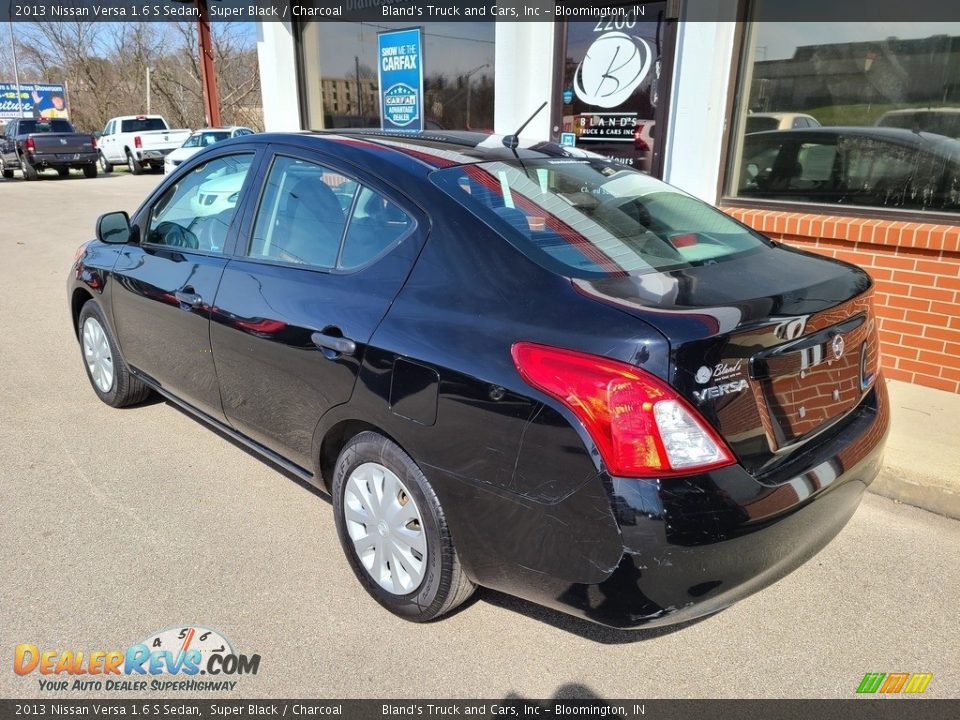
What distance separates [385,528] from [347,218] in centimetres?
115

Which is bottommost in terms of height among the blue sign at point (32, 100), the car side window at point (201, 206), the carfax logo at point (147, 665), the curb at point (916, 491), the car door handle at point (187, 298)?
the carfax logo at point (147, 665)

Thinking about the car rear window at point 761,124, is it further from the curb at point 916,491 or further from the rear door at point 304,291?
the rear door at point 304,291

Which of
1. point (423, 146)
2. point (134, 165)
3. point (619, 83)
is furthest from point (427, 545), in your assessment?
point (134, 165)

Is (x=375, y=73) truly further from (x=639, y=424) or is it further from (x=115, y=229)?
(x=639, y=424)

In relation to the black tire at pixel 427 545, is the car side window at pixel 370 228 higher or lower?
higher

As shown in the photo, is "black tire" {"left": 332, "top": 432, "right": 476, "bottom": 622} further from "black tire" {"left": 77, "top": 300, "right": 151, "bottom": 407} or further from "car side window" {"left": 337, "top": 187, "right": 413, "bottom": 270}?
"black tire" {"left": 77, "top": 300, "right": 151, "bottom": 407}

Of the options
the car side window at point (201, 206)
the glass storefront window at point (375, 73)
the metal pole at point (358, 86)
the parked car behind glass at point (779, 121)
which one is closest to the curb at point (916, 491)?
the parked car behind glass at point (779, 121)

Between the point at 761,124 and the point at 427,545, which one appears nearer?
the point at 427,545

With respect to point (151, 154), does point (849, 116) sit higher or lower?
higher

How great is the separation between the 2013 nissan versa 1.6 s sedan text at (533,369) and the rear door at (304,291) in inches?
0.4

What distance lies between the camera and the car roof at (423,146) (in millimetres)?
2688

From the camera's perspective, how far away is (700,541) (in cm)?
188

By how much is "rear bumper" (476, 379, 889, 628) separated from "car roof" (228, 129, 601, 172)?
1.43 metres

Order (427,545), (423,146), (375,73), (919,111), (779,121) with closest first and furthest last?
1. (427,545)
2. (423,146)
3. (919,111)
4. (779,121)
5. (375,73)
